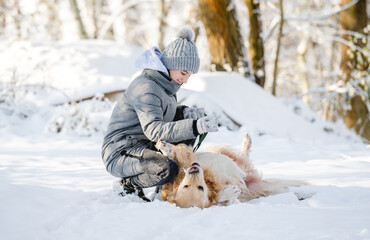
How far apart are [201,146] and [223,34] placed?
3154 mm

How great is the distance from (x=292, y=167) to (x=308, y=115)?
3.67 meters

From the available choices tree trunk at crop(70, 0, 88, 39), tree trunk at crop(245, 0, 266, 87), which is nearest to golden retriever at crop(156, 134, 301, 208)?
tree trunk at crop(245, 0, 266, 87)

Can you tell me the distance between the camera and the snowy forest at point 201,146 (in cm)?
189

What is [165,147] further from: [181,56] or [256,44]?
[256,44]

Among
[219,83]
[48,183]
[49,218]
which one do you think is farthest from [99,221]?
[219,83]

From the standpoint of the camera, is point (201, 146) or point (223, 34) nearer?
point (201, 146)

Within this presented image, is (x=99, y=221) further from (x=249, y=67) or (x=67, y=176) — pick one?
(x=249, y=67)

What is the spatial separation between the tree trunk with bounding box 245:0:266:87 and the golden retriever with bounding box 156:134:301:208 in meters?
5.08

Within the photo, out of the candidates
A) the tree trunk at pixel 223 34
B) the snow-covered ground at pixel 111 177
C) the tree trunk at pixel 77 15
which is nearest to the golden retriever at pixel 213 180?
the snow-covered ground at pixel 111 177

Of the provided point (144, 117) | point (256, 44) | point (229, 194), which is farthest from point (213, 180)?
point (256, 44)

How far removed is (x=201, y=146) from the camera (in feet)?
15.0

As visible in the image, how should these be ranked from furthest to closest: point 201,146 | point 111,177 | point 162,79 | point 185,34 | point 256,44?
1. point 256,44
2. point 201,146
3. point 111,177
4. point 185,34
5. point 162,79

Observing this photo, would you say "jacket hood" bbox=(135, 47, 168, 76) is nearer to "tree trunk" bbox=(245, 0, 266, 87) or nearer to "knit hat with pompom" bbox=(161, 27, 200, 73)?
"knit hat with pompom" bbox=(161, 27, 200, 73)

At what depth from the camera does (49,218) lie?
1.97m
